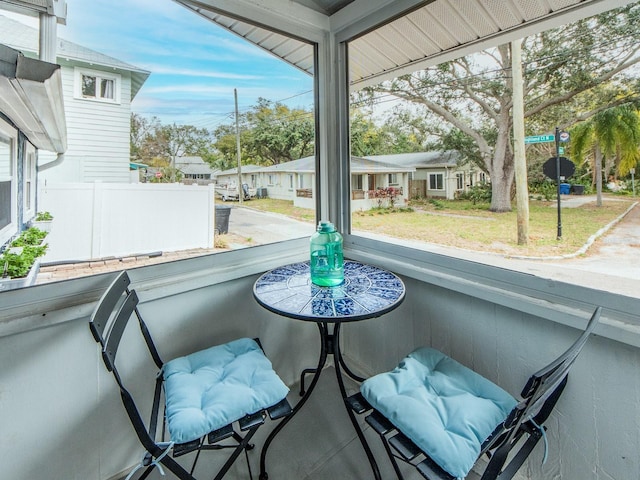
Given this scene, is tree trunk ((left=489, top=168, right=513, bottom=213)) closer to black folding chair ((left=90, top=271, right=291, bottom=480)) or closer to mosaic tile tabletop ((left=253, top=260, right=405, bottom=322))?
mosaic tile tabletop ((left=253, top=260, right=405, bottom=322))

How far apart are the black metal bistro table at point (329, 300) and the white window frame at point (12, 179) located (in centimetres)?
85

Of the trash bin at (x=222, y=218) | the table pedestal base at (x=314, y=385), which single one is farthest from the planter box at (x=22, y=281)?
the table pedestal base at (x=314, y=385)

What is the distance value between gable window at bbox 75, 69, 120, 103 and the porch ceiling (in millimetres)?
510

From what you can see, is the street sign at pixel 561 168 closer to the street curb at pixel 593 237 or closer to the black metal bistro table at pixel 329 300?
the street curb at pixel 593 237

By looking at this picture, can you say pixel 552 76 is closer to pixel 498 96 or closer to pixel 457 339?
pixel 498 96

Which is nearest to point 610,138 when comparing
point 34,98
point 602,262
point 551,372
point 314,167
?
point 602,262

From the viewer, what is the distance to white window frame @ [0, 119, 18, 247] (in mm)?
1020

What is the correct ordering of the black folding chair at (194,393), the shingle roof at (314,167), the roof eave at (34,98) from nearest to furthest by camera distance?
the roof eave at (34,98)
the black folding chair at (194,393)
the shingle roof at (314,167)

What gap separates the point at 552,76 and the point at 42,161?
1.87m

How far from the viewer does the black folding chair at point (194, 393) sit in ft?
3.11

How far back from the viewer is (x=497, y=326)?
1.28 meters

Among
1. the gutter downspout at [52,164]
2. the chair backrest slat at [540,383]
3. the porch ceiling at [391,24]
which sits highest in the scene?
the porch ceiling at [391,24]

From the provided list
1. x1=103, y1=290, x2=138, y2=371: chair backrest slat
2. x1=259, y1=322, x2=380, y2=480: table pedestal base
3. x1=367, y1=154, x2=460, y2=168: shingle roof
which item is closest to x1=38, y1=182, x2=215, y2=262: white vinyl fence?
x1=103, y1=290, x2=138, y2=371: chair backrest slat

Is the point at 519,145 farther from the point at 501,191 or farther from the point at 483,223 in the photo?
the point at 483,223
